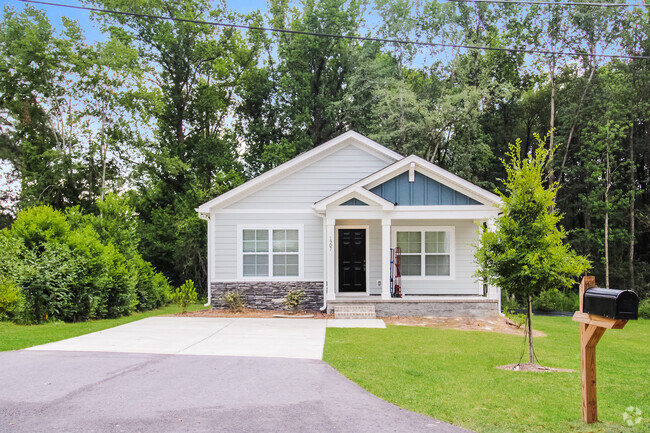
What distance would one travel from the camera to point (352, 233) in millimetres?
16922

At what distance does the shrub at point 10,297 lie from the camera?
40.7 ft

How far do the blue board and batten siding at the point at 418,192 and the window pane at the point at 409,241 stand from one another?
1.66 m

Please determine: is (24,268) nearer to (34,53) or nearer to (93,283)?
(93,283)

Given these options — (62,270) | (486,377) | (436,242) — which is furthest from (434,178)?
(62,270)

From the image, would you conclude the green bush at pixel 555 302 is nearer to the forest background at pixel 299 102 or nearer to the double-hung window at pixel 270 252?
the forest background at pixel 299 102

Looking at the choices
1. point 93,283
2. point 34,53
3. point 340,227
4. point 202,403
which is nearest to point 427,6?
point 340,227

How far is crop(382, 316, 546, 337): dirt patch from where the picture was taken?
43.3 ft

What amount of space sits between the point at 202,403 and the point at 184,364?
225 centimetres

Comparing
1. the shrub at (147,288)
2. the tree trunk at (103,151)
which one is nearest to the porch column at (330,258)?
the shrub at (147,288)

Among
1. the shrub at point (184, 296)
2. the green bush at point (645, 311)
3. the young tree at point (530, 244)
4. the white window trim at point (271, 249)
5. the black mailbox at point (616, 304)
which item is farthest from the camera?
the green bush at point (645, 311)

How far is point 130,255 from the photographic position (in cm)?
1684

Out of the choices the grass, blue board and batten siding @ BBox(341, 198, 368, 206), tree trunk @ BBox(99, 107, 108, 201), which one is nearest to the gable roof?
blue board and batten siding @ BBox(341, 198, 368, 206)

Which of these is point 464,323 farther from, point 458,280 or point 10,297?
point 10,297

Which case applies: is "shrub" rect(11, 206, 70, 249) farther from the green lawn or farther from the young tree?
the young tree
